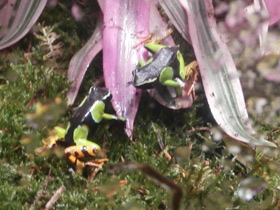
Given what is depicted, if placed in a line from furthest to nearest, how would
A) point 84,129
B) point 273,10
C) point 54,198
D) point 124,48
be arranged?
point 273,10, point 124,48, point 84,129, point 54,198

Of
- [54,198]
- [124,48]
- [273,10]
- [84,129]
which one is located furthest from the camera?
[273,10]

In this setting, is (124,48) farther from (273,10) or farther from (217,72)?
(273,10)

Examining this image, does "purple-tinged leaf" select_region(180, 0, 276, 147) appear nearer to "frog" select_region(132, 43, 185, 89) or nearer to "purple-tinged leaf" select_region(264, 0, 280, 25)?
"frog" select_region(132, 43, 185, 89)

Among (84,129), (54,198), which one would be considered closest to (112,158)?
(84,129)

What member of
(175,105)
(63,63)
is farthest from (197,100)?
(63,63)

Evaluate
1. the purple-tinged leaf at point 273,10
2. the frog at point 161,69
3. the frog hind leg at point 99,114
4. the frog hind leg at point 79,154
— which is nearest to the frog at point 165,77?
the frog at point 161,69

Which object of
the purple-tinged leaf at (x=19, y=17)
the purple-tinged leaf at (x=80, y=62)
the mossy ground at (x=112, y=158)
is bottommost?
the mossy ground at (x=112, y=158)

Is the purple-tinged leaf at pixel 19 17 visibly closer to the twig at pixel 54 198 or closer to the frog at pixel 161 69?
the frog at pixel 161 69
